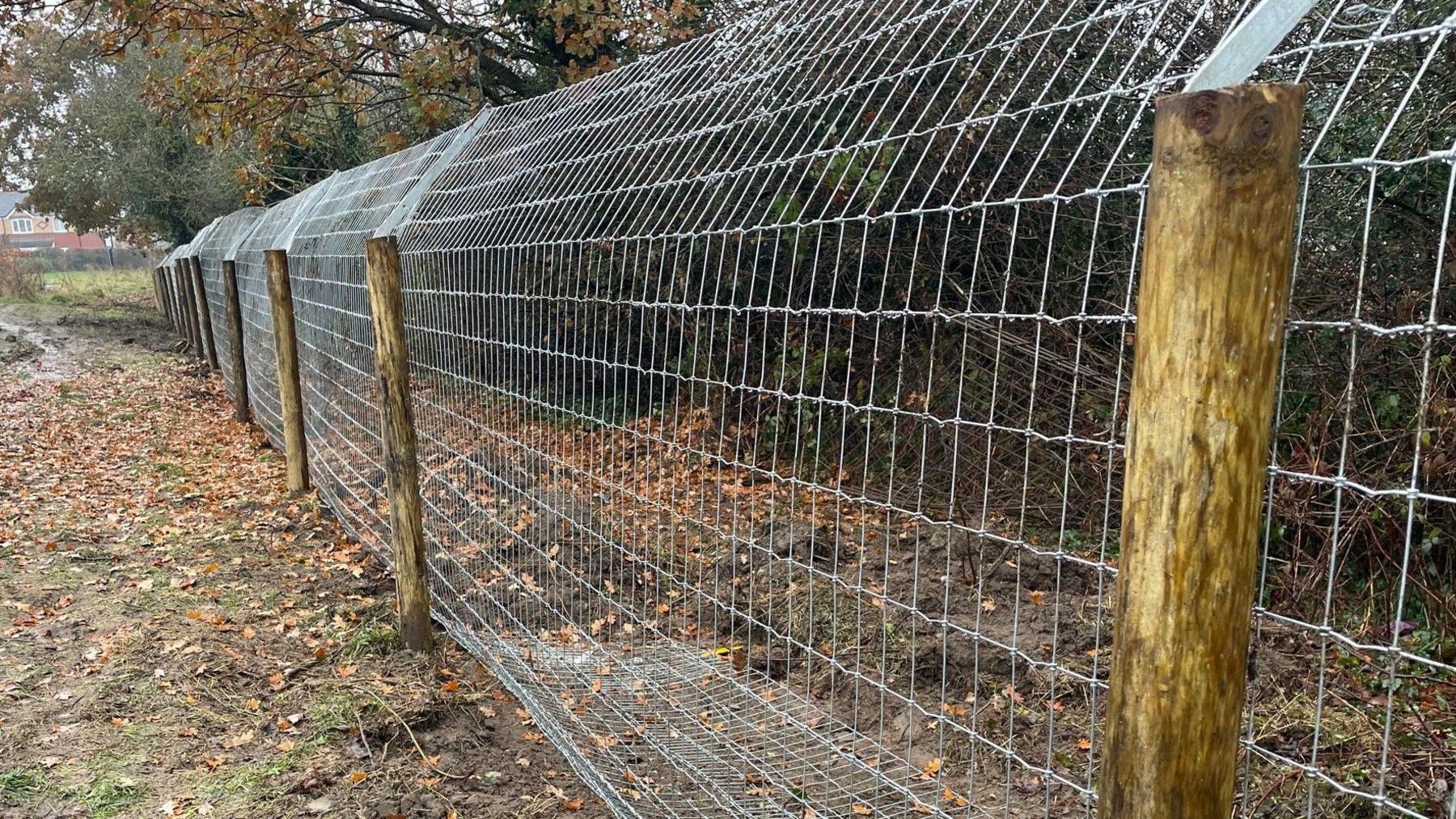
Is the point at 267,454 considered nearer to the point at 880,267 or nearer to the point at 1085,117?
the point at 880,267

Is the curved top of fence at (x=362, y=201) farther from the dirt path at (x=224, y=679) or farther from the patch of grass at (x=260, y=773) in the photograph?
the patch of grass at (x=260, y=773)

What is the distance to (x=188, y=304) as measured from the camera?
1552 cm

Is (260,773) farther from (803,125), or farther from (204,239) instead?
(204,239)

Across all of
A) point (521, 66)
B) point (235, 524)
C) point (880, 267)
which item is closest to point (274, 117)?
point (521, 66)

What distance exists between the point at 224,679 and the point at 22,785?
0.87 meters

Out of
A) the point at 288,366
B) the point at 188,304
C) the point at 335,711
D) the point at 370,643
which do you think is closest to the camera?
the point at 335,711

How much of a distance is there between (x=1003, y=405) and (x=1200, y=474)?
3567 millimetres

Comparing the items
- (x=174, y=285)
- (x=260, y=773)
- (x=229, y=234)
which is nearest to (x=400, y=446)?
(x=260, y=773)

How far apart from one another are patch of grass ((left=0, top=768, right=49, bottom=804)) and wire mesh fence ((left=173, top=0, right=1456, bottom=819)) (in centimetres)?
154

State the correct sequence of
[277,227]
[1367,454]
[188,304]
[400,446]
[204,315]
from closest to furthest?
[1367,454]
[400,446]
[277,227]
[204,315]
[188,304]

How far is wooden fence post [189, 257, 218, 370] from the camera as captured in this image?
13.1 m

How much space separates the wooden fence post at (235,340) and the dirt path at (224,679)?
1947mm

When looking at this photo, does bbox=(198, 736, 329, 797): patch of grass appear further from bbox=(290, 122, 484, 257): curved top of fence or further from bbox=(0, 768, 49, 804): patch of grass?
bbox=(290, 122, 484, 257): curved top of fence

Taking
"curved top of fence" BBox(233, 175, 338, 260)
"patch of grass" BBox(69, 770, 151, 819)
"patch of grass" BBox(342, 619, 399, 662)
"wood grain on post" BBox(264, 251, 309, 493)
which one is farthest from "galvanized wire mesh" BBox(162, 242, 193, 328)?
"patch of grass" BBox(69, 770, 151, 819)
